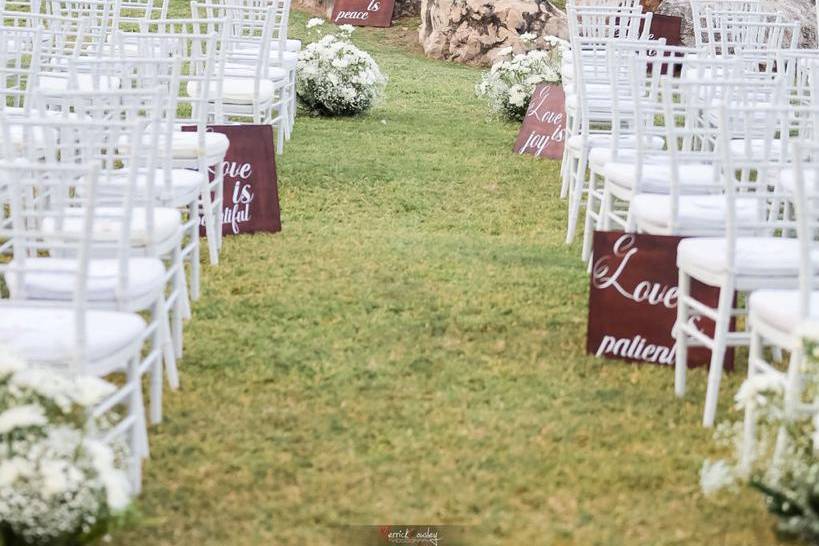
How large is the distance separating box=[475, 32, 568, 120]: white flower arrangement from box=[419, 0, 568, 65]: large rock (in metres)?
2.60

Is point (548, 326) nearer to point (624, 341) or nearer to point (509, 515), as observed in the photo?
point (624, 341)

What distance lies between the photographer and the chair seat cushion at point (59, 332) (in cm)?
321

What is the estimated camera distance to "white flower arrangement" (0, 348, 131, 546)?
2840mm

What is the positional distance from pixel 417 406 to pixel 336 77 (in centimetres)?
658

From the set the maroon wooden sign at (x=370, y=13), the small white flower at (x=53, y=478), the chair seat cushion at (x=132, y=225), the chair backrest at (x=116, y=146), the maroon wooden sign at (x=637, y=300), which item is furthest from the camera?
the maroon wooden sign at (x=370, y=13)

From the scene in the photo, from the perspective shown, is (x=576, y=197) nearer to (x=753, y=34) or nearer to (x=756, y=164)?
(x=756, y=164)

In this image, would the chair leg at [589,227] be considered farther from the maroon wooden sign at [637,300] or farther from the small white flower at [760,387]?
the small white flower at [760,387]

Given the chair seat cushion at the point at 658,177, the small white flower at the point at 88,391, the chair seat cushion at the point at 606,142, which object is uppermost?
the small white flower at the point at 88,391

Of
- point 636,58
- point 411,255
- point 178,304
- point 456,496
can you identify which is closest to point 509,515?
point 456,496

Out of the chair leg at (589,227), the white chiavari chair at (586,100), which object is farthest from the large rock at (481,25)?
the chair leg at (589,227)

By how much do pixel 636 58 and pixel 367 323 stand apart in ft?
4.99

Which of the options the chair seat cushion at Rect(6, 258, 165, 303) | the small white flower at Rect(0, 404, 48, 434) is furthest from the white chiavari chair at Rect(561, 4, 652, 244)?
the small white flower at Rect(0, 404, 48, 434)

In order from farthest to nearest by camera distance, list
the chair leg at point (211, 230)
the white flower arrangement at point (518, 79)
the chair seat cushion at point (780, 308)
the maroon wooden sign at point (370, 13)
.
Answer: the maroon wooden sign at point (370, 13) < the white flower arrangement at point (518, 79) < the chair leg at point (211, 230) < the chair seat cushion at point (780, 308)

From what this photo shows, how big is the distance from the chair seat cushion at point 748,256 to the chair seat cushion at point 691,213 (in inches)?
12.3
